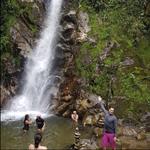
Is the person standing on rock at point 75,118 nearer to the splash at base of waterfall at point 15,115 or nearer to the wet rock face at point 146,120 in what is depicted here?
the splash at base of waterfall at point 15,115

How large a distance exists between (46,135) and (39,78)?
7.70m

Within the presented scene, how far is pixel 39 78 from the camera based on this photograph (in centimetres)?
3003

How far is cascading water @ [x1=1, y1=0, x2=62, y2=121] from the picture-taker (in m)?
28.2

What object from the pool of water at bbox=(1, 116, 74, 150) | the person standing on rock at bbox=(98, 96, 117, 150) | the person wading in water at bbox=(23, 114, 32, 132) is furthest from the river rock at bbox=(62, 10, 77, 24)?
the person standing on rock at bbox=(98, 96, 117, 150)

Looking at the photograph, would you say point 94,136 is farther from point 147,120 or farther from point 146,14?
point 146,14

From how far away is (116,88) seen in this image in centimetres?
2706

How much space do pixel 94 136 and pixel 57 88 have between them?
23.7 ft

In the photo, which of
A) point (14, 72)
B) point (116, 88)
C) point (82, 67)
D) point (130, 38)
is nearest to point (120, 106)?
point (116, 88)

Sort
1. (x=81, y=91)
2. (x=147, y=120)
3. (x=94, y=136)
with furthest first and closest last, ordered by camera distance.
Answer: (x=81, y=91)
(x=147, y=120)
(x=94, y=136)

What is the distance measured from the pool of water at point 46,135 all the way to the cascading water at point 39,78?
186cm

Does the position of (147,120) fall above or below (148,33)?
below

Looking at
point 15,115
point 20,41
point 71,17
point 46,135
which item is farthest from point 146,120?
point 20,41

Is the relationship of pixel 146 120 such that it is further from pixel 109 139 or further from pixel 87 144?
pixel 109 139

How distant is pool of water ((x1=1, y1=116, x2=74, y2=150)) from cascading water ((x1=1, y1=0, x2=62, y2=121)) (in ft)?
6.10
